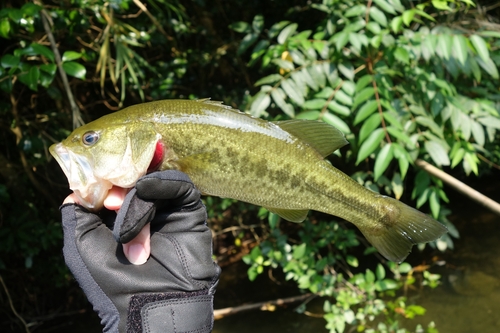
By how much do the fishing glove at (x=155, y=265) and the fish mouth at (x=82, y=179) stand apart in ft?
0.43

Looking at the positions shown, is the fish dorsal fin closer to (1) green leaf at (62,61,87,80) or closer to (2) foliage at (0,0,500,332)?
(2) foliage at (0,0,500,332)

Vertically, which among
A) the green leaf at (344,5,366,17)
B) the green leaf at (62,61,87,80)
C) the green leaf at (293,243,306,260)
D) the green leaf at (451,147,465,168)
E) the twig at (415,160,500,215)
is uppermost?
the green leaf at (344,5,366,17)

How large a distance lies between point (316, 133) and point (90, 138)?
956 mm

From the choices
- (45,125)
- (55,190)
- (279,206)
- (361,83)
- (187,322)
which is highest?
(361,83)

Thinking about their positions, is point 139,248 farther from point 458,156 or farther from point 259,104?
point 458,156

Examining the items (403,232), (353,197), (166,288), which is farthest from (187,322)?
(403,232)

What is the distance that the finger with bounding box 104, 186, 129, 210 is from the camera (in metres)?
1.63

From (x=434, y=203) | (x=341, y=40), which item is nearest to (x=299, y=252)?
(x=434, y=203)

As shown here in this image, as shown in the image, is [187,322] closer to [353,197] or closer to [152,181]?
[152,181]

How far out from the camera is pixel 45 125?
4059 mm

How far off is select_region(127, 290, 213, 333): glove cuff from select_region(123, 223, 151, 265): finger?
146 mm

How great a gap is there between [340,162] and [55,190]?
3.22 meters

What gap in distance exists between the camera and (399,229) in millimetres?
1887

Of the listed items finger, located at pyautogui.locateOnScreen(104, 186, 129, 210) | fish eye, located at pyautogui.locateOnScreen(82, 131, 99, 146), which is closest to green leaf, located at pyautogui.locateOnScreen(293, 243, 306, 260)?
finger, located at pyautogui.locateOnScreen(104, 186, 129, 210)
